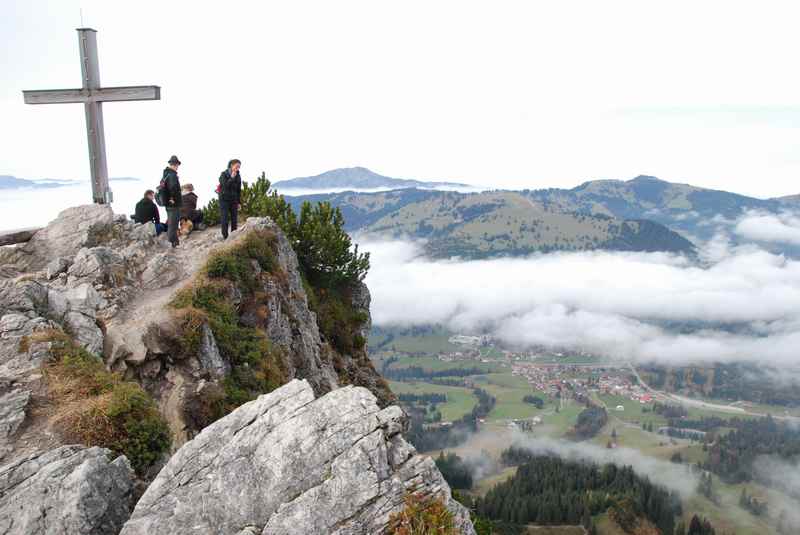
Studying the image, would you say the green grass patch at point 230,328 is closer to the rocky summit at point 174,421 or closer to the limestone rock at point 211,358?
the rocky summit at point 174,421

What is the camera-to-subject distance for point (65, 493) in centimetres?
938

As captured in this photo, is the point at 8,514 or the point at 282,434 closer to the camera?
the point at 8,514

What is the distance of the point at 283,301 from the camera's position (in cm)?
2511

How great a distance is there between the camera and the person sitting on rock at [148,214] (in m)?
27.6

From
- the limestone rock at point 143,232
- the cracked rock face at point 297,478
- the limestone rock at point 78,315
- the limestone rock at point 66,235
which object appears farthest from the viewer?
the limestone rock at point 143,232

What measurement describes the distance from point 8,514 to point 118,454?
2.34 meters

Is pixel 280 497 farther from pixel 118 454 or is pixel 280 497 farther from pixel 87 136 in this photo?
pixel 87 136

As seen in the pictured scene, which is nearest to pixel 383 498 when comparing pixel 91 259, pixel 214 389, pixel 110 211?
pixel 214 389

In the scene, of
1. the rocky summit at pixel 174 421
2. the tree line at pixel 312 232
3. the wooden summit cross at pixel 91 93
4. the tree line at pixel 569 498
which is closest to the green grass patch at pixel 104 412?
the rocky summit at pixel 174 421

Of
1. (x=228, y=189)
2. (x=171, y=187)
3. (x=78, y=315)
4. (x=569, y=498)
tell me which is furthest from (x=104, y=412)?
(x=569, y=498)

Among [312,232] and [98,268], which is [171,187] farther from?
[312,232]

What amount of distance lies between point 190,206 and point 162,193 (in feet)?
19.3

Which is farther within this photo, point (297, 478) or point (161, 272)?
point (161, 272)

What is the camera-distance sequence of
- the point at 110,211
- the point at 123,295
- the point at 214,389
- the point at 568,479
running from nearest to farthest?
the point at 214,389 < the point at 123,295 < the point at 110,211 < the point at 568,479
